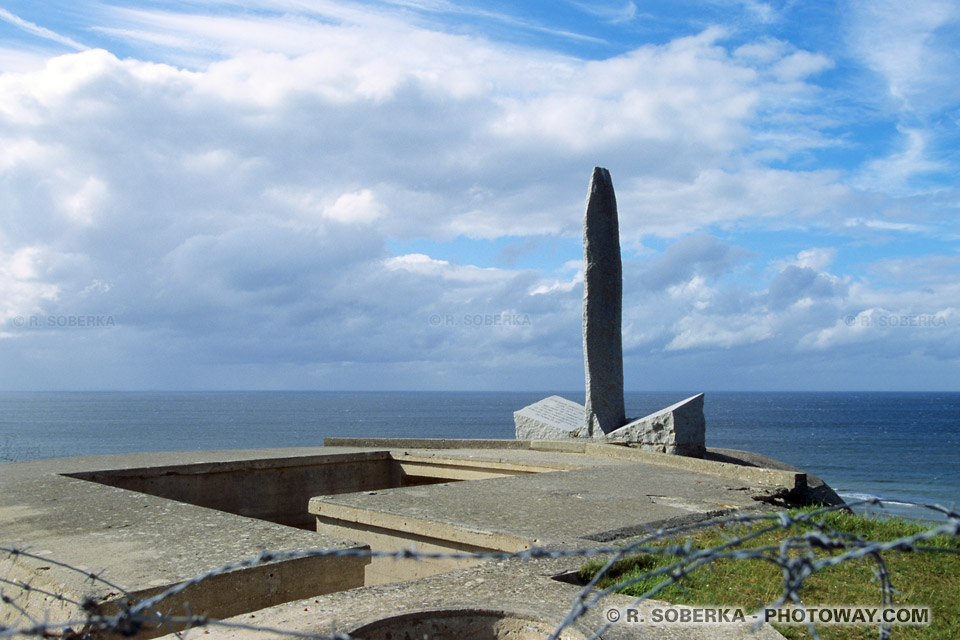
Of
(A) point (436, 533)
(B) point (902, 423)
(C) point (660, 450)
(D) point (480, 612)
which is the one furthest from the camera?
(B) point (902, 423)

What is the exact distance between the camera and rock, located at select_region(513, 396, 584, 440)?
1322 cm

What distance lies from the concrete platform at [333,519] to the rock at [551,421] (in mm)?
2269

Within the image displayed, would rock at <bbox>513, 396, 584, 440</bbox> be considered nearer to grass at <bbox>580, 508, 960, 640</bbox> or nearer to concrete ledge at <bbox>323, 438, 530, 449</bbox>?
concrete ledge at <bbox>323, 438, 530, 449</bbox>

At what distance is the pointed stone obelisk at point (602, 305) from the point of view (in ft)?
42.0

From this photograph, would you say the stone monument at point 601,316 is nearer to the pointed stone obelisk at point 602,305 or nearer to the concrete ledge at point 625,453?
the pointed stone obelisk at point 602,305

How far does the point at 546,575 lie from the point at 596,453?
23.4ft

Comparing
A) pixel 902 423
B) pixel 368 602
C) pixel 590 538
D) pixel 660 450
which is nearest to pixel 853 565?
pixel 590 538

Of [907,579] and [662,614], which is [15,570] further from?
[907,579]

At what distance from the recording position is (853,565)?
16.0 feet

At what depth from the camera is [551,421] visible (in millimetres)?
13625

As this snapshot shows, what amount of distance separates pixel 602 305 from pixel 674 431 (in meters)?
2.85

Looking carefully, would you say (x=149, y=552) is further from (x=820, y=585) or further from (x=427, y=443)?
(x=427, y=443)
